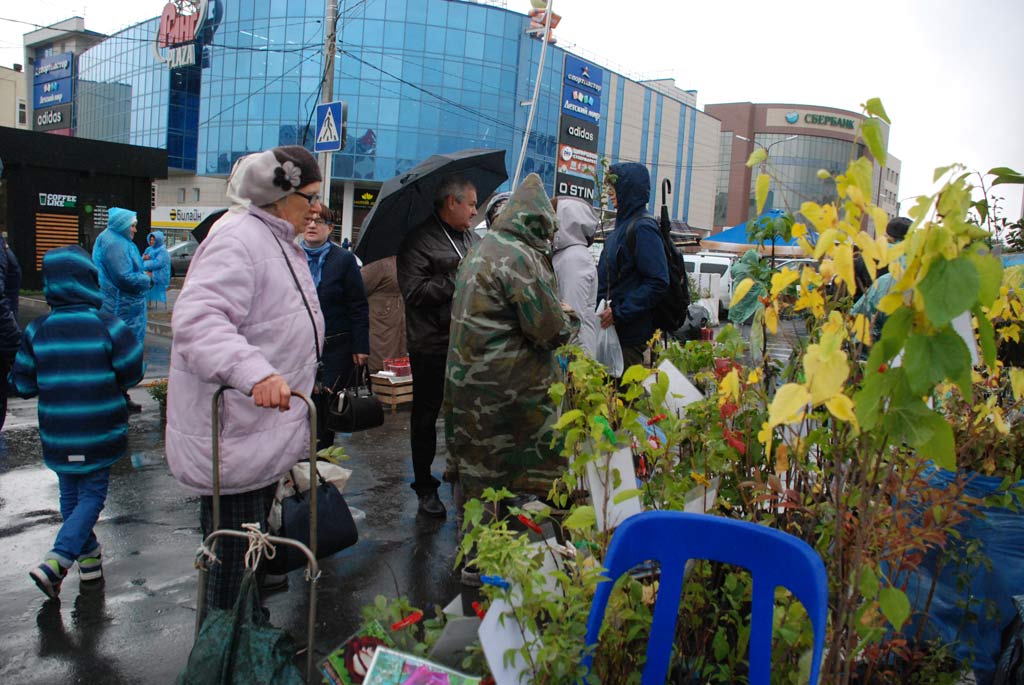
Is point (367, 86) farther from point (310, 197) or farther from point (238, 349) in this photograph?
point (238, 349)

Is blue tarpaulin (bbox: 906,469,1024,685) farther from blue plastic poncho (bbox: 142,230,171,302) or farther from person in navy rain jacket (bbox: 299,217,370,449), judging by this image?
blue plastic poncho (bbox: 142,230,171,302)

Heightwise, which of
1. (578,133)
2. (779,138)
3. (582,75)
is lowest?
(578,133)

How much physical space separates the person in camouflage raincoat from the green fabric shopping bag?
62.9 inches

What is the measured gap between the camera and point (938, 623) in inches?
100

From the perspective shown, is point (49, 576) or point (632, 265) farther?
point (632, 265)

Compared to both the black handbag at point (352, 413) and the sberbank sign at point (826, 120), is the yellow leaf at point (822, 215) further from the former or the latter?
the sberbank sign at point (826, 120)

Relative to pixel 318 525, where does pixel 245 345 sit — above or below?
above

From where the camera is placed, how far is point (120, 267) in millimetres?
6672

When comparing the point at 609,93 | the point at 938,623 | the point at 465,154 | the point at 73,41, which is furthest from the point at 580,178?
the point at 73,41

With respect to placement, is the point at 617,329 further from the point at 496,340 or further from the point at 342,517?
the point at 342,517

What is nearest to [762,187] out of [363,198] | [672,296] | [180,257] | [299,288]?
[299,288]

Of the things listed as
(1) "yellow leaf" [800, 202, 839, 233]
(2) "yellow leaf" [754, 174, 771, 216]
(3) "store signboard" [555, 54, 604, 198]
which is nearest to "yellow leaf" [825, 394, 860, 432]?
(1) "yellow leaf" [800, 202, 839, 233]

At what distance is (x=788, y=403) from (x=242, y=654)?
4.95ft

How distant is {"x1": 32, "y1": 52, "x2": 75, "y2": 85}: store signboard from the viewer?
2323 inches
